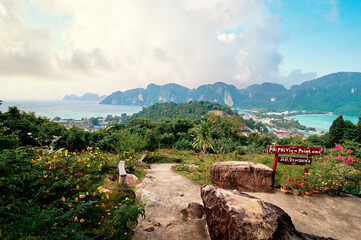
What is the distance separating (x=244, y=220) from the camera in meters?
2.66

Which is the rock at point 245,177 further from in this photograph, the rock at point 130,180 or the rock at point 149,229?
the rock at point 149,229

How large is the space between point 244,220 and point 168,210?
2172 mm

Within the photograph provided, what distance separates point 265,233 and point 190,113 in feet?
248

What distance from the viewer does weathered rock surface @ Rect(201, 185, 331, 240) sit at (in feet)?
8.41

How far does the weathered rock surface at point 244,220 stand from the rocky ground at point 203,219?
597 mm

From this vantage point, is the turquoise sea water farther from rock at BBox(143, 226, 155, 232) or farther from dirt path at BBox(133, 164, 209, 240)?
Answer: rock at BBox(143, 226, 155, 232)

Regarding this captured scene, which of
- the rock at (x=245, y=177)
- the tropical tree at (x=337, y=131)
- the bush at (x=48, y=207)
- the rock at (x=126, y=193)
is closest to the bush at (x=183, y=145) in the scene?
the rock at (x=245, y=177)

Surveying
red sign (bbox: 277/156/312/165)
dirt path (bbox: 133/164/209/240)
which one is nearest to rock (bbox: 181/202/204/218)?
dirt path (bbox: 133/164/209/240)

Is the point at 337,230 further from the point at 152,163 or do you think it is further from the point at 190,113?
the point at 190,113

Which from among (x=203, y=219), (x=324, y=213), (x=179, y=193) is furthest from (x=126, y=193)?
(x=324, y=213)

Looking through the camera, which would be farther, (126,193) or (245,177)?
(245,177)

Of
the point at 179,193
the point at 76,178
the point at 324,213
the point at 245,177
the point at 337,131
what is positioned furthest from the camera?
the point at 337,131

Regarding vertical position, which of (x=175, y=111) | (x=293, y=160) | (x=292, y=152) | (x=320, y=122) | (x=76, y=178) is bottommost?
(x=320, y=122)

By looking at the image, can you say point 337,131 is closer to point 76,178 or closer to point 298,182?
point 298,182
